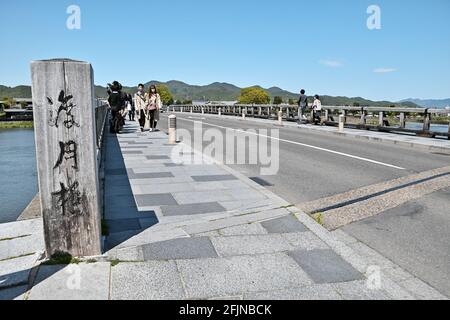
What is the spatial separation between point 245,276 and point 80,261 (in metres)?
1.56

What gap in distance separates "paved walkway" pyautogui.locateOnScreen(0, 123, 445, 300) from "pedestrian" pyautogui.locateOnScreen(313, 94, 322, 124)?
18922 millimetres

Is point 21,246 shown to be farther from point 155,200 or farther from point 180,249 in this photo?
point 155,200

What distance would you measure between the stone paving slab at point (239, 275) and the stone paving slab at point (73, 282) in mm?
691

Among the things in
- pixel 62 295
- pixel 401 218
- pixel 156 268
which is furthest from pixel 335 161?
pixel 62 295

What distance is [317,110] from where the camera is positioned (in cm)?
2388

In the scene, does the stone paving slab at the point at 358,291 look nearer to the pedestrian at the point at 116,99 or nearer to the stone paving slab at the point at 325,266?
the stone paving slab at the point at 325,266

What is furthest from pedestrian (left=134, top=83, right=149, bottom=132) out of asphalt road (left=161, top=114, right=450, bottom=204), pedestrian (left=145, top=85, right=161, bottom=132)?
asphalt road (left=161, top=114, right=450, bottom=204)

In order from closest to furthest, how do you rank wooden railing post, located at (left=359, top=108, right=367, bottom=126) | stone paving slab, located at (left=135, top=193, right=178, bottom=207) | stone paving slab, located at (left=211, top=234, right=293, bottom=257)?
stone paving slab, located at (left=211, top=234, right=293, bottom=257) < stone paving slab, located at (left=135, top=193, right=178, bottom=207) < wooden railing post, located at (left=359, top=108, right=367, bottom=126)

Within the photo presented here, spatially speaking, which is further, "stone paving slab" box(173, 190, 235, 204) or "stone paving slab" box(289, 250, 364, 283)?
"stone paving slab" box(173, 190, 235, 204)

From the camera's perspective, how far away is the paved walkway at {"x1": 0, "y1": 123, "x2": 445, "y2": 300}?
300 cm

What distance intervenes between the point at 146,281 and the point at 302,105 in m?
23.2

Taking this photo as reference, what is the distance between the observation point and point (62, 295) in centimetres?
→ 285

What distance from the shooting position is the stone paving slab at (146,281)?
2.90 metres

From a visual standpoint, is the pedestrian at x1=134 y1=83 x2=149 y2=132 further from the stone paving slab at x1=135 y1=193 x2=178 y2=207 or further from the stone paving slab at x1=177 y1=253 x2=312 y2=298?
the stone paving slab at x1=177 y1=253 x2=312 y2=298
